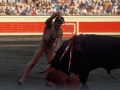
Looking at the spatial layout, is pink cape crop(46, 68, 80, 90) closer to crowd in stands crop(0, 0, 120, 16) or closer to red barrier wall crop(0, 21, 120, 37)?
red barrier wall crop(0, 21, 120, 37)

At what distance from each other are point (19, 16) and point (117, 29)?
200 inches

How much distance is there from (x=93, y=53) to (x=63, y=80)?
2.07ft

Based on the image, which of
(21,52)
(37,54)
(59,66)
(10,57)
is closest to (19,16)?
(21,52)

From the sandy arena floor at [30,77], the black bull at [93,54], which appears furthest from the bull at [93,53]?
the sandy arena floor at [30,77]

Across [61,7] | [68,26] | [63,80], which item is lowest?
[68,26]

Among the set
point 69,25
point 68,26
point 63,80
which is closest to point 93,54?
point 63,80

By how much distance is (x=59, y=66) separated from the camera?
21.6ft

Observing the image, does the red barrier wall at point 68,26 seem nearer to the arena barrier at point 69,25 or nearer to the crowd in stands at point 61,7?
the arena barrier at point 69,25

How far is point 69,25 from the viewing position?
20.9 m

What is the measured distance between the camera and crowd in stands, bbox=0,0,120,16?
21531mm

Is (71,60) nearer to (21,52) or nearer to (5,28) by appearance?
(21,52)

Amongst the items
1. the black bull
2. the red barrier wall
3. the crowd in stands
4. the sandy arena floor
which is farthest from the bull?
the crowd in stands

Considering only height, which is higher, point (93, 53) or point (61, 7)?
point (93, 53)

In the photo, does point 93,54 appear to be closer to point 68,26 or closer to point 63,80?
point 63,80
